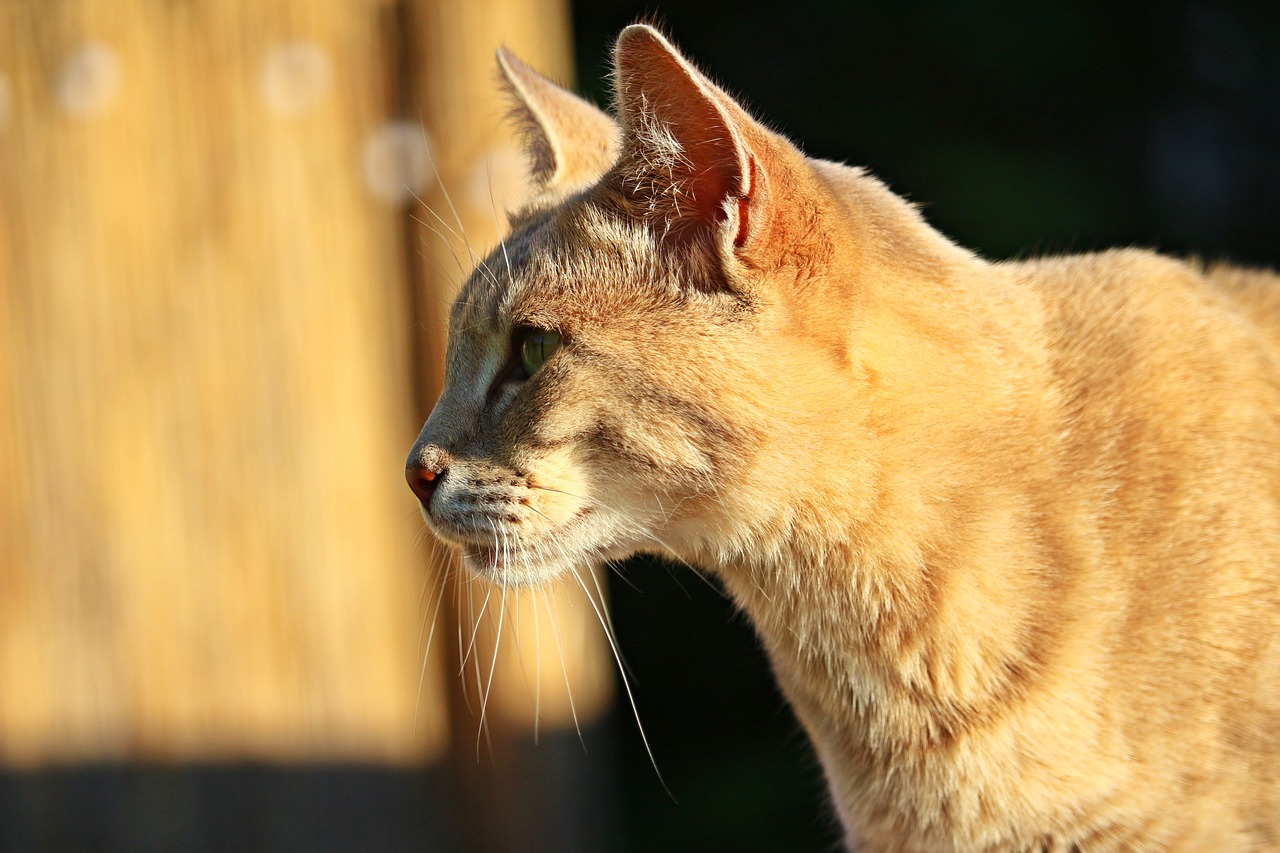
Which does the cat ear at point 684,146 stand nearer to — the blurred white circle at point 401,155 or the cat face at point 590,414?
the cat face at point 590,414

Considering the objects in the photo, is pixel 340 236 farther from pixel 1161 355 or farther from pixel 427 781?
pixel 1161 355

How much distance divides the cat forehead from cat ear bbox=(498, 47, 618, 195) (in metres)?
Result: 0.32

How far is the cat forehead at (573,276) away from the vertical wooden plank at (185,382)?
105cm

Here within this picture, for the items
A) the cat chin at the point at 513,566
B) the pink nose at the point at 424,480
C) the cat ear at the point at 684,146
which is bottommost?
the cat chin at the point at 513,566

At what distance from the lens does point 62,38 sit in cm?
264

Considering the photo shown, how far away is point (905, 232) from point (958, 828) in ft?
2.85

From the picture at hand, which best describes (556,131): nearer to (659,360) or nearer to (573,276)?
Answer: (573,276)

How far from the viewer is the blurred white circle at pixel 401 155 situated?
2727mm

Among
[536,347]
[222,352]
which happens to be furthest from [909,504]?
[222,352]

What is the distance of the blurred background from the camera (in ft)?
8.68

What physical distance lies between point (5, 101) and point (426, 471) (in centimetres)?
161

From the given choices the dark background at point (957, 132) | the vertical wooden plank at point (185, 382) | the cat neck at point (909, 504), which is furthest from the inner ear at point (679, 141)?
the dark background at point (957, 132)

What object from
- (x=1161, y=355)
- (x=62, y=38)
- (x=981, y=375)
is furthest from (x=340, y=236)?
(x=1161, y=355)

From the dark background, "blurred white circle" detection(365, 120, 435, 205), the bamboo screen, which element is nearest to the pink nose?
the bamboo screen
